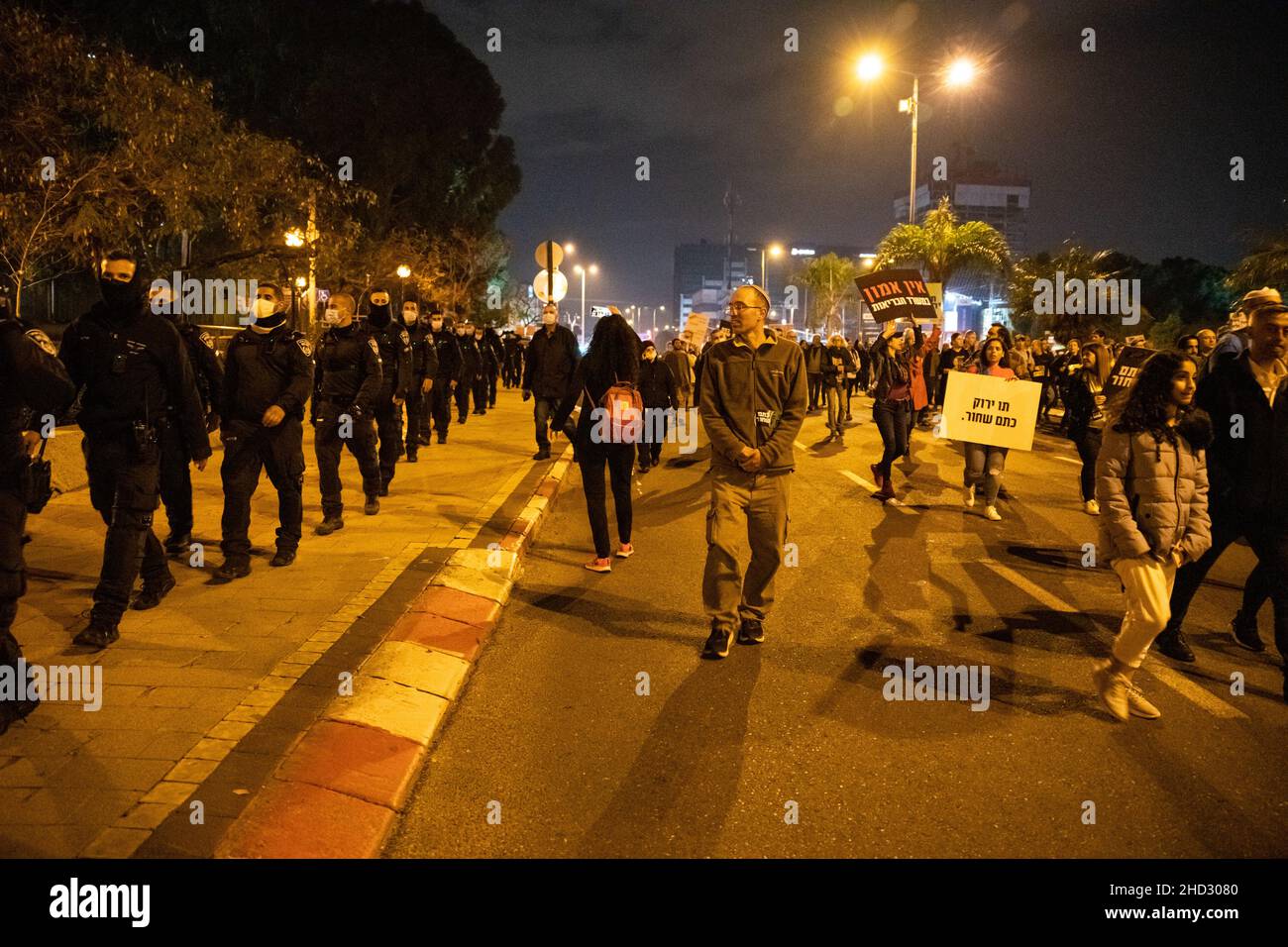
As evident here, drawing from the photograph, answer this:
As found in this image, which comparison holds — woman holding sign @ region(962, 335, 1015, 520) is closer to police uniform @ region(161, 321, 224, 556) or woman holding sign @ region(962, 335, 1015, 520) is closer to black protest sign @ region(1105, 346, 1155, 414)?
black protest sign @ region(1105, 346, 1155, 414)

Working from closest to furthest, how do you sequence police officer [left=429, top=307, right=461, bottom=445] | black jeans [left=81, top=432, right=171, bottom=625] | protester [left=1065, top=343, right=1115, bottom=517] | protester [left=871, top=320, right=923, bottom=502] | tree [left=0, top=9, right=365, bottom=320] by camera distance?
1. black jeans [left=81, top=432, right=171, bottom=625]
2. protester [left=1065, top=343, right=1115, bottom=517]
3. tree [left=0, top=9, right=365, bottom=320]
4. protester [left=871, top=320, right=923, bottom=502]
5. police officer [left=429, top=307, right=461, bottom=445]

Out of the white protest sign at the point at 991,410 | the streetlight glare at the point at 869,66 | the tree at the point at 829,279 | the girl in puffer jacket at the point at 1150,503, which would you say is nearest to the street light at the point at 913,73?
the streetlight glare at the point at 869,66

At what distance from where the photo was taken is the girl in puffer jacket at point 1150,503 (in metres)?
4.33

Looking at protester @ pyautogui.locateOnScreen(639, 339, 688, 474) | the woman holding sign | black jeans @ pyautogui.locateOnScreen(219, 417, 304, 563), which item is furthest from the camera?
protester @ pyautogui.locateOnScreen(639, 339, 688, 474)

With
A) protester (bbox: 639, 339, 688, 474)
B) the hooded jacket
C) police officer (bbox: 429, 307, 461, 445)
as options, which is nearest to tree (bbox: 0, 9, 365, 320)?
police officer (bbox: 429, 307, 461, 445)

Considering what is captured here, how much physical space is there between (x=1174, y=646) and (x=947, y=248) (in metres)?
26.5

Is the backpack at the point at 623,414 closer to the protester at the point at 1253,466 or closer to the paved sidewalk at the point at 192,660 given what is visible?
the paved sidewalk at the point at 192,660

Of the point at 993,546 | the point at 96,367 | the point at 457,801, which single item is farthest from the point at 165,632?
the point at 993,546

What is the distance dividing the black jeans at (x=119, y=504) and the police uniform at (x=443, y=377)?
893cm

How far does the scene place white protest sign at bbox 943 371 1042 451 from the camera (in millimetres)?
9227

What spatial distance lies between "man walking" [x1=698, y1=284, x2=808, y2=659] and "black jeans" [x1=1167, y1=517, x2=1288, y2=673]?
2.22 metres

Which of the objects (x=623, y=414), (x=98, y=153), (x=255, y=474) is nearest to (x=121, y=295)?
(x=255, y=474)

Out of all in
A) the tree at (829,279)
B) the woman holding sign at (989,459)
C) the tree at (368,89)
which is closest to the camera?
the woman holding sign at (989,459)
